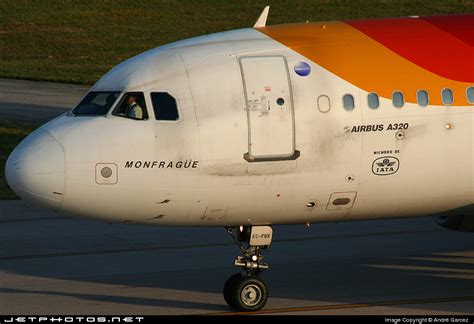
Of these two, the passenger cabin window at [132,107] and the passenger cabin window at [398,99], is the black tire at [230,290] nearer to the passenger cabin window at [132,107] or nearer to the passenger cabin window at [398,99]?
the passenger cabin window at [132,107]

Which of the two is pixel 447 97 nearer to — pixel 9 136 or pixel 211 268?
pixel 211 268

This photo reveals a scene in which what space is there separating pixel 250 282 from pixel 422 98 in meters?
3.59

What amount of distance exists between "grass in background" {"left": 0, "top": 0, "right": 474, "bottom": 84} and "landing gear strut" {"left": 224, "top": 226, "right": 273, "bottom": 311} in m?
27.0

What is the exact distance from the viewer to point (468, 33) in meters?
19.1

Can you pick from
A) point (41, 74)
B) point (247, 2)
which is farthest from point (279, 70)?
point (247, 2)

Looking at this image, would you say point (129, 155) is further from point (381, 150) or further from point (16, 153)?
point (381, 150)

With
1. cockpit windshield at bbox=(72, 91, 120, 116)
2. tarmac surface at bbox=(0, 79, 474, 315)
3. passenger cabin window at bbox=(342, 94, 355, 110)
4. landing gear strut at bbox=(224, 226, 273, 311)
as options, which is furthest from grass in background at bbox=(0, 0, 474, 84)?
passenger cabin window at bbox=(342, 94, 355, 110)

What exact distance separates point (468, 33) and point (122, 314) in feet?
21.4

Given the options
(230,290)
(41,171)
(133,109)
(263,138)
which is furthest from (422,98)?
(41,171)

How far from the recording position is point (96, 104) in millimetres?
18141

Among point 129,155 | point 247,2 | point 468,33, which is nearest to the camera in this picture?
point 129,155

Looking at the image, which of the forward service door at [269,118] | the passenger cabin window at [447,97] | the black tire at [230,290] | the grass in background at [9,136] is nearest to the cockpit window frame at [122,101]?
the forward service door at [269,118]

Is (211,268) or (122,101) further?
(211,268)

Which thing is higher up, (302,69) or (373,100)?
(302,69)
